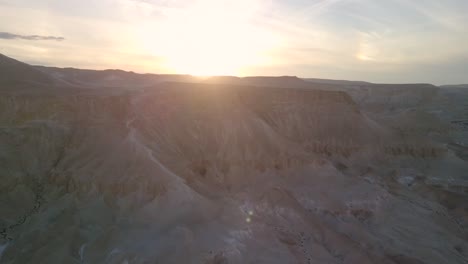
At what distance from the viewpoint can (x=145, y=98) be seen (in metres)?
39.7

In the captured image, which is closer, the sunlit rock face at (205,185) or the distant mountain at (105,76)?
the sunlit rock face at (205,185)

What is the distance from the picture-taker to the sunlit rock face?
28.0m

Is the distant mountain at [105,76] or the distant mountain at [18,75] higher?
the distant mountain at [18,75]

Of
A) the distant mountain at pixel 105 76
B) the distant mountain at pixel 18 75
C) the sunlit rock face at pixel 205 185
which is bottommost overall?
the sunlit rock face at pixel 205 185

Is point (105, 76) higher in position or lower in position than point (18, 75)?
lower

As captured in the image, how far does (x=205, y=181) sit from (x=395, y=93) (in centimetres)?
9211

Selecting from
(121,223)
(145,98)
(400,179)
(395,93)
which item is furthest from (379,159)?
(395,93)

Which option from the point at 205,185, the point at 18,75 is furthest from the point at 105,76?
the point at 205,185

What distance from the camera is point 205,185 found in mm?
34750

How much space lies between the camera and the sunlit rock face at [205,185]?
28.0m

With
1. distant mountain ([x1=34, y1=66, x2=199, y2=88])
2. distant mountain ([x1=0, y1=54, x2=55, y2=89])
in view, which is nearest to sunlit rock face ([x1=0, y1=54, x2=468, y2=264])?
distant mountain ([x1=0, y1=54, x2=55, y2=89])

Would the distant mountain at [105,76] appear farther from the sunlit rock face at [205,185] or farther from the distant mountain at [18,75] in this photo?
the sunlit rock face at [205,185]

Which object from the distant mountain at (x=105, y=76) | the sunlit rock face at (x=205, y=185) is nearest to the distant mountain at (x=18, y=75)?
the sunlit rock face at (x=205, y=185)

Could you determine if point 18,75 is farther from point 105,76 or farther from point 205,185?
point 105,76
